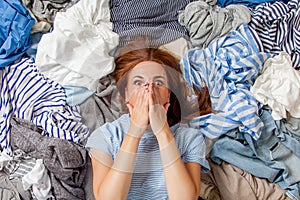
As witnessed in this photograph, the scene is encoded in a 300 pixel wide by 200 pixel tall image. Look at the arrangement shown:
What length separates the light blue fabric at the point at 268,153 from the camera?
3.66 ft

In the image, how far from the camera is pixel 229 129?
1.11 m

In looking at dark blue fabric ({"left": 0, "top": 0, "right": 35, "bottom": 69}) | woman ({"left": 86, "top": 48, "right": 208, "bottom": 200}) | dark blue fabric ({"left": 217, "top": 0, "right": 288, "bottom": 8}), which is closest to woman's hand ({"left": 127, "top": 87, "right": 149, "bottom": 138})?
woman ({"left": 86, "top": 48, "right": 208, "bottom": 200})

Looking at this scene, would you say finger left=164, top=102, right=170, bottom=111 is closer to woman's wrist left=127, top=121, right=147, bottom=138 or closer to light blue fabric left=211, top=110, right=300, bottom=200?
woman's wrist left=127, top=121, right=147, bottom=138

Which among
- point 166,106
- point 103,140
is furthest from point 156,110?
point 103,140

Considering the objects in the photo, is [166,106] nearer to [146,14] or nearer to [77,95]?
[77,95]

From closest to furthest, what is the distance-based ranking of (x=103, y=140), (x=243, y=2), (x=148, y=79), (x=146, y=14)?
(x=148, y=79), (x=103, y=140), (x=146, y=14), (x=243, y=2)

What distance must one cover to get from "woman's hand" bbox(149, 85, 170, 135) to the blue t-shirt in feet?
0.09

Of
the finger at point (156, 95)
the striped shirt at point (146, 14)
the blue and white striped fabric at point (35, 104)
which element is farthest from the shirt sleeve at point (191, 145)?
the striped shirt at point (146, 14)

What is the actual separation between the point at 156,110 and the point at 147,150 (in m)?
0.10

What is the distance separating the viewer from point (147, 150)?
0.89m

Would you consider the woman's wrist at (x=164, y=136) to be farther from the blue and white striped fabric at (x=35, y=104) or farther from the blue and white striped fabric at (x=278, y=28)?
the blue and white striped fabric at (x=278, y=28)

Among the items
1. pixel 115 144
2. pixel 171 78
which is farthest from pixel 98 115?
pixel 171 78

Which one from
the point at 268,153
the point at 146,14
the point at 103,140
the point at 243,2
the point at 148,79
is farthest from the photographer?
the point at 243,2

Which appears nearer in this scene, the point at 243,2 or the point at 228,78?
the point at 228,78
